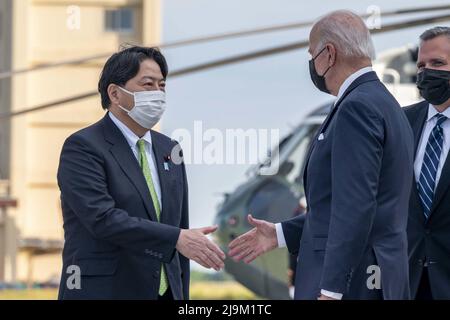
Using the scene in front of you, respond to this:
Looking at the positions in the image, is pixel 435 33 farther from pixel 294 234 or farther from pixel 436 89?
pixel 294 234

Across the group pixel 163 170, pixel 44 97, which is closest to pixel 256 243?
pixel 163 170

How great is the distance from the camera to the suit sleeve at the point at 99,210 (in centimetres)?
527

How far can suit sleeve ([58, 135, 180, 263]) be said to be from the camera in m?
5.27

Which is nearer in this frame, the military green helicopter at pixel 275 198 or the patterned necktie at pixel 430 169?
the patterned necktie at pixel 430 169

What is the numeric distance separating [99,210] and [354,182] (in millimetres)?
1110

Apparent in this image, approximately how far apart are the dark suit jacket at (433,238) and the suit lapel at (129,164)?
3.67 feet

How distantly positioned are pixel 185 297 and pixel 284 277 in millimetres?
8091

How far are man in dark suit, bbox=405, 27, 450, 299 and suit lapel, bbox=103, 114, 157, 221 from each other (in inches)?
44.6

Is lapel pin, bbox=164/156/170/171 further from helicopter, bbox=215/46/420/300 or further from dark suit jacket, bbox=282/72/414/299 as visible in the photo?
helicopter, bbox=215/46/420/300

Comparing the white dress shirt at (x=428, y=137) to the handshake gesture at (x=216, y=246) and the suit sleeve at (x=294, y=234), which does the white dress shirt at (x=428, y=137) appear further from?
the handshake gesture at (x=216, y=246)

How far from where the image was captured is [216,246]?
17.5ft

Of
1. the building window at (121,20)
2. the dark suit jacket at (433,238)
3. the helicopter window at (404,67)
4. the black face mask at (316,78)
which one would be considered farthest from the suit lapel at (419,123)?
the building window at (121,20)

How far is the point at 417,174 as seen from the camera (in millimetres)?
5750
